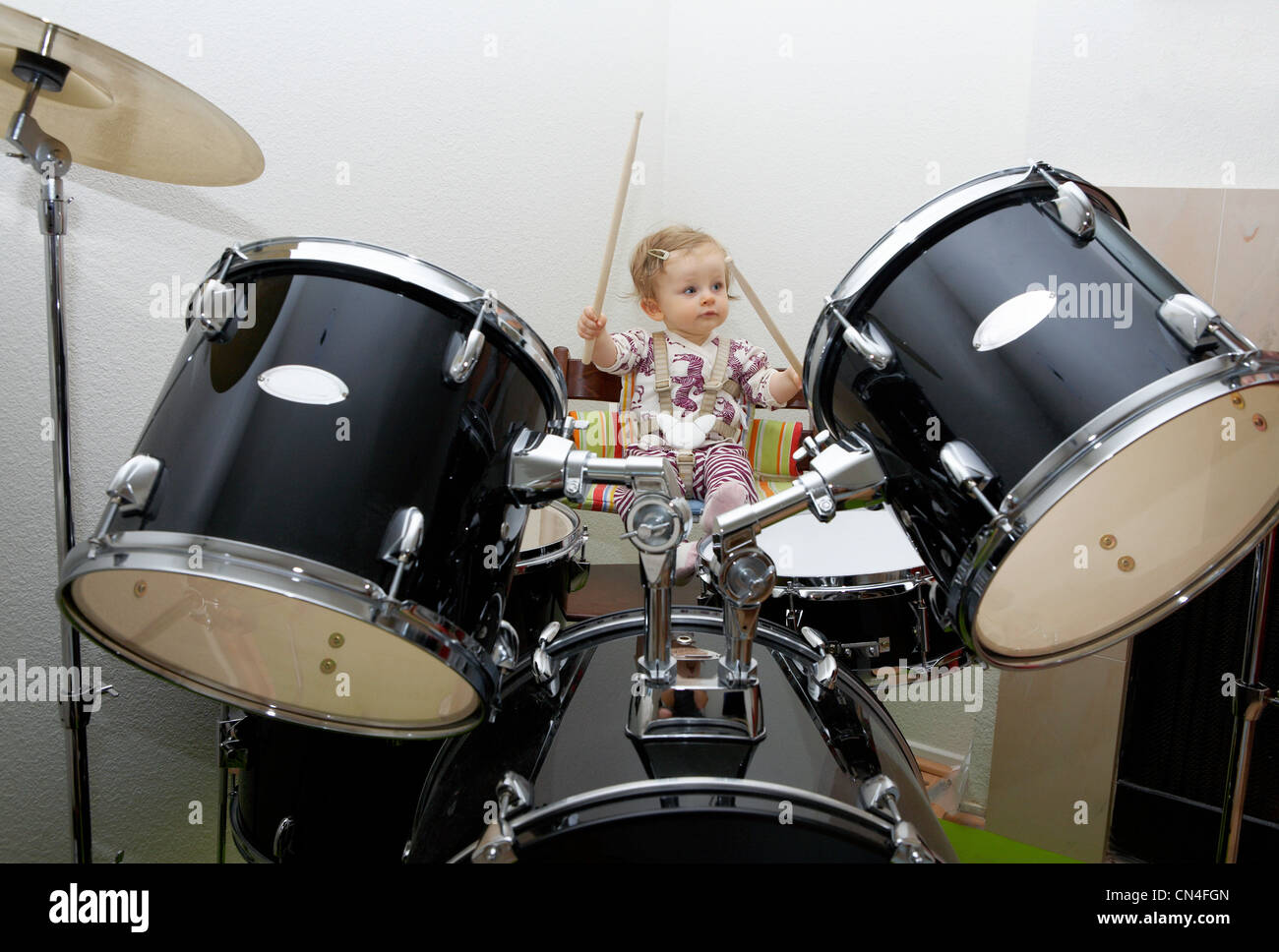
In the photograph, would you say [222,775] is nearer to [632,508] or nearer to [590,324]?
[632,508]

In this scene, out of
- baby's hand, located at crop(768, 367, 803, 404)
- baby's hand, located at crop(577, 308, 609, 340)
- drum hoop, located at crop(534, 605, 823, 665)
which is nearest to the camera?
drum hoop, located at crop(534, 605, 823, 665)

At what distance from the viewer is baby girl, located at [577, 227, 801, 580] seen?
1904mm

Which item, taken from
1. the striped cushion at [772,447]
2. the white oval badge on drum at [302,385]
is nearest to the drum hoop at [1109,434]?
the white oval badge on drum at [302,385]

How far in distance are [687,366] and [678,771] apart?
51.7 inches

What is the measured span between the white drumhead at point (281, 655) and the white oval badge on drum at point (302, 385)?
0.21 metres

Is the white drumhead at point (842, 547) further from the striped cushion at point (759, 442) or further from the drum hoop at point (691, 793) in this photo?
the drum hoop at point (691, 793)

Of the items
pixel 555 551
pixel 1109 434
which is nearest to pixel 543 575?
pixel 555 551

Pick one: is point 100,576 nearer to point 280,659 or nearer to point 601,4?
point 280,659

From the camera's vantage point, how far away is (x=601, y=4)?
7.13 ft

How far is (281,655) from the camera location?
3.12ft

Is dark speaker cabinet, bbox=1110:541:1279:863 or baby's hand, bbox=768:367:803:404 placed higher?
baby's hand, bbox=768:367:803:404

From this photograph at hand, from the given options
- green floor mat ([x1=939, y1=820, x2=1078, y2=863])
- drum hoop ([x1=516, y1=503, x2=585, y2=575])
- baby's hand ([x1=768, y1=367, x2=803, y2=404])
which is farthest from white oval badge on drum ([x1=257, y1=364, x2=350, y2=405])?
green floor mat ([x1=939, y1=820, x2=1078, y2=863])

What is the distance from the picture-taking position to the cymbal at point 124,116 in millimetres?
944

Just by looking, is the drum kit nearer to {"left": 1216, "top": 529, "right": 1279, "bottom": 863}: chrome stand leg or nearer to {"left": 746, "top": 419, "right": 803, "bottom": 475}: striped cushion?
{"left": 1216, "top": 529, "right": 1279, "bottom": 863}: chrome stand leg
